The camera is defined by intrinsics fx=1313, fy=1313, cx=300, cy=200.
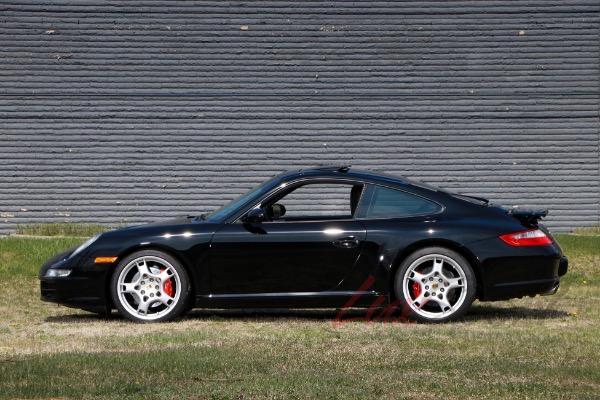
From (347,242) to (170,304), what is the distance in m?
1.52

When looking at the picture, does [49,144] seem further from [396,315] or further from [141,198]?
[396,315]

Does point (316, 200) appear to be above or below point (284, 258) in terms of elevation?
above

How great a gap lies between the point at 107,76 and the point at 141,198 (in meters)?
1.94

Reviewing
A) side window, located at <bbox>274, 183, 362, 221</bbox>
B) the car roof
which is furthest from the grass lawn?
side window, located at <bbox>274, 183, 362, 221</bbox>

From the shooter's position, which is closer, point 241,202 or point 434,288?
point 434,288

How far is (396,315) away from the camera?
11.0 m

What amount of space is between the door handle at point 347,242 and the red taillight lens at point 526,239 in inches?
46.8

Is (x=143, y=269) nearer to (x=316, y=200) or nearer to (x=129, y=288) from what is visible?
(x=129, y=288)

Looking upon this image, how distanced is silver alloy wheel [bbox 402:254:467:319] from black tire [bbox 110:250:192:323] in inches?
69.5

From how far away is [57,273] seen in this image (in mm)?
10758

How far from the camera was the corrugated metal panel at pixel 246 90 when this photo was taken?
66.0 ft

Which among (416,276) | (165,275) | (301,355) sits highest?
(165,275)

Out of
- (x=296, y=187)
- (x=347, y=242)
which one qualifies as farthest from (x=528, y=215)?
(x=296, y=187)

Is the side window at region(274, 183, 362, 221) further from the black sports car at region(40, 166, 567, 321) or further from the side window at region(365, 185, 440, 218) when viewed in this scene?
the black sports car at region(40, 166, 567, 321)
